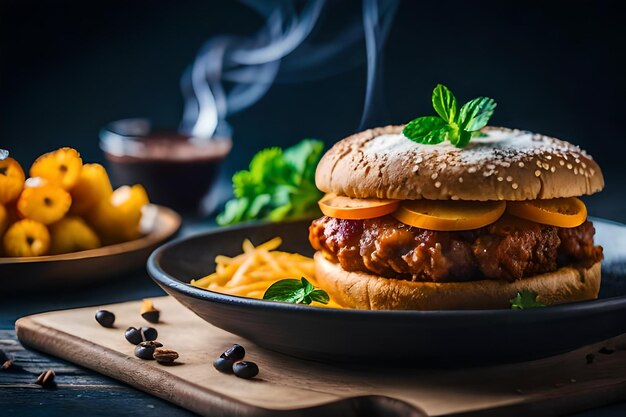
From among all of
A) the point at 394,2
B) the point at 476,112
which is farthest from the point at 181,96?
the point at 476,112

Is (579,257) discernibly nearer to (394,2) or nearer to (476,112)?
(476,112)

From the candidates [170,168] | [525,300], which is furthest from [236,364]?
[170,168]

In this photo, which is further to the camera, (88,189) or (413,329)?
(88,189)

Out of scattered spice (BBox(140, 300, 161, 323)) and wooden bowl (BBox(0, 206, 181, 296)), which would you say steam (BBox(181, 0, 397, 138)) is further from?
scattered spice (BBox(140, 300, 161, 323))

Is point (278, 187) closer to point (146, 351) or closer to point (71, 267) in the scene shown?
point (71, 267)

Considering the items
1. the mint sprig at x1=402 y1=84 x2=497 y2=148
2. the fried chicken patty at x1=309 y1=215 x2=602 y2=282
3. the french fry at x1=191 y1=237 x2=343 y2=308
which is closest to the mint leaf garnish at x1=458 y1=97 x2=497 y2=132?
the mint sprig at x1=402 y1=84 x2=497 y2=148
